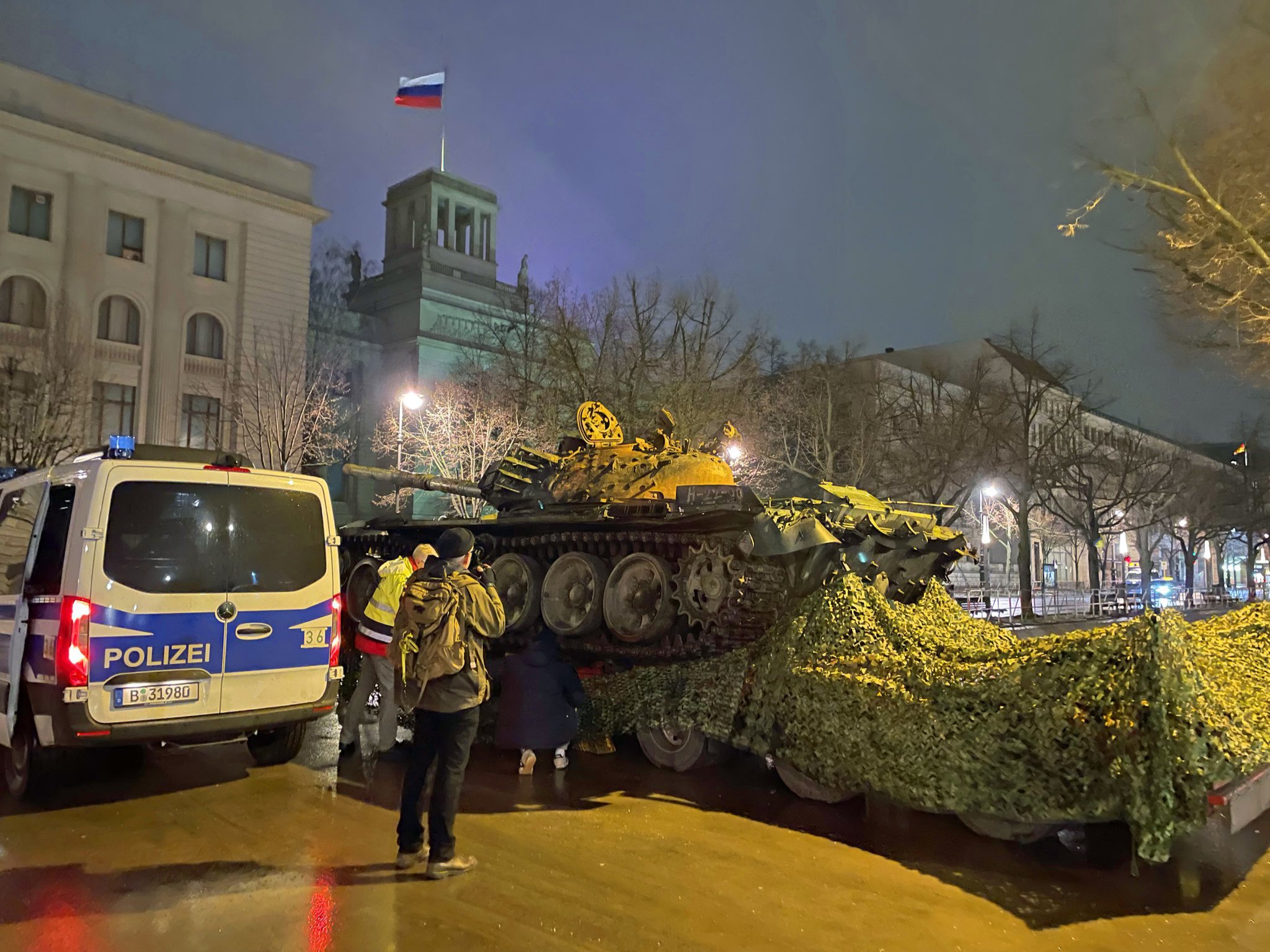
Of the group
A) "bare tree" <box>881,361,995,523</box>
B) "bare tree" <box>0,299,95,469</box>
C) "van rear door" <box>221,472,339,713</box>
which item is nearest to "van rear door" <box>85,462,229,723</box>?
"van rear door" <box>221,472,339,713</box>

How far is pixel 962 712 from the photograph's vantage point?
548cm

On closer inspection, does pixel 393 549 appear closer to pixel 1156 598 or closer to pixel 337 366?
pixel 337 366

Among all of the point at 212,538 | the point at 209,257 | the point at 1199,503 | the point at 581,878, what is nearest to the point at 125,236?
the point at 209,257

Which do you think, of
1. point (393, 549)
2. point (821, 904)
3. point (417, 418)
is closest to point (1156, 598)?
point (417, 418)

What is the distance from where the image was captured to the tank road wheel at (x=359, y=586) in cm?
1139

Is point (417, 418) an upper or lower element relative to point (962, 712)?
upper

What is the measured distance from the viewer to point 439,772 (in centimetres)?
482

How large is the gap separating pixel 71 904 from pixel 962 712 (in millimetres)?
4843

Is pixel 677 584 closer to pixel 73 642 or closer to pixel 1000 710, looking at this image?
pixel 1000 710

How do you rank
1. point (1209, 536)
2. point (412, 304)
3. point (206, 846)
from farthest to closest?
point (1209, 536) → point (412, 304) → point (206, 846)

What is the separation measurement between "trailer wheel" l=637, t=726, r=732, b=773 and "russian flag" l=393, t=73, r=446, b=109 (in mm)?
24933

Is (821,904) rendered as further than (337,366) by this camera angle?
No

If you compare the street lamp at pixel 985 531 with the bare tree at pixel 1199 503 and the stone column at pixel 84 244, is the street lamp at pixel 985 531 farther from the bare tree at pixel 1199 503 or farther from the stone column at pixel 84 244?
the stone column at pixel 84 244

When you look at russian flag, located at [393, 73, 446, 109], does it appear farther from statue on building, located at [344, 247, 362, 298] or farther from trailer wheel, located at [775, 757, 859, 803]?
trailer wheel, located at [775, 757, 859, 803]
